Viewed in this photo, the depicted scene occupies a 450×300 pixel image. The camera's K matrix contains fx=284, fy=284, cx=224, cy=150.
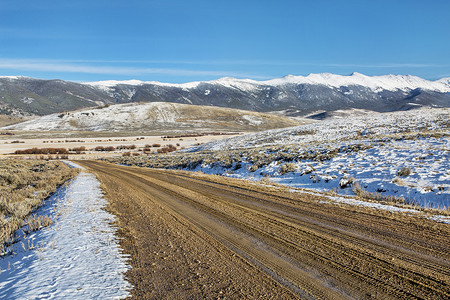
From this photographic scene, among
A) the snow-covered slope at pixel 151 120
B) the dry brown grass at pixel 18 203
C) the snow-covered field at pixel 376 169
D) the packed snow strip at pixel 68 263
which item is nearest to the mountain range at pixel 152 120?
the snow-covered slope at pixel 151 120

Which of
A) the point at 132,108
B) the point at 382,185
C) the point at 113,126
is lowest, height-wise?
the point at 382,185

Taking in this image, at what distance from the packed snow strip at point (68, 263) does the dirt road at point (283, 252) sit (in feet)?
1.11

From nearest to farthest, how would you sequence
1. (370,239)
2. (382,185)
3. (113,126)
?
(370,239), (382,185), (113,126)

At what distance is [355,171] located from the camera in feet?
48.5

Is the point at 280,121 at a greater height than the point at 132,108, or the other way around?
the point at 132,108

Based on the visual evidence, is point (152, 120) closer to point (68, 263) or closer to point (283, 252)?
point (68, 263)

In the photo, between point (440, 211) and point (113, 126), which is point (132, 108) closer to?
point (113, 126)


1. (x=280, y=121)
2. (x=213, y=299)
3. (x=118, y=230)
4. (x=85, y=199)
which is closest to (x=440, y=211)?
(x=213, y=299)

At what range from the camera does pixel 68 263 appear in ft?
17.0

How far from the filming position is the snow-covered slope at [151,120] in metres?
139

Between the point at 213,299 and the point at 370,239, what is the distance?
152 inches

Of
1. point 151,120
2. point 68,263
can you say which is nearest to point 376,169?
point 68,263

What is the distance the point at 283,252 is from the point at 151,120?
155m

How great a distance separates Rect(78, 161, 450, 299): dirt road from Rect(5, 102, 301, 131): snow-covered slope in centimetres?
13117
